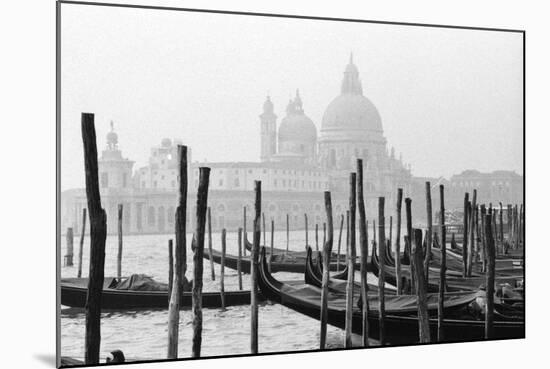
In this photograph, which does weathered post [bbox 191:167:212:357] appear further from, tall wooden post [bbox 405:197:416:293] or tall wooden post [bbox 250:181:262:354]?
tall wooden post [bbox 405:197:416:293]

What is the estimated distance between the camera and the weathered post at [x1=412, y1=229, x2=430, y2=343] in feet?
22.4

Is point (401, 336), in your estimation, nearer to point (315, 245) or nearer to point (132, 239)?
point (315, 245)

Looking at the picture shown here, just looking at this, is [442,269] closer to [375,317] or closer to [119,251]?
[375,317]

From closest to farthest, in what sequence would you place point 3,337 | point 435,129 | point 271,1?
1. point 3,337
2. point 271,1
3. point 435,129

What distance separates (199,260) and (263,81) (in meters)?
1.16

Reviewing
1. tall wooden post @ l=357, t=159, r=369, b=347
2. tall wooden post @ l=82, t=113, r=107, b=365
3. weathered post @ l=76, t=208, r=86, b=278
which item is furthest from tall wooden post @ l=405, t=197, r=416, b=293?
weathered post @ l=76, t=208, r=86, b=278

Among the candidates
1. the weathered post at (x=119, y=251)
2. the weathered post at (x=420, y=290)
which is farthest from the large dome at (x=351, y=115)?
the weathered post at (x=119, y=251)

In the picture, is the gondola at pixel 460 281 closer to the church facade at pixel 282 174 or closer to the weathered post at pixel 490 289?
the weathered post at pixel 490 289

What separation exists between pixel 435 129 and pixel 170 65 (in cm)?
184

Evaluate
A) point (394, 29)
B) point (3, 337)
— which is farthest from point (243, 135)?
point (3, 337)

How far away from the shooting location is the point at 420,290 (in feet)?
22.6

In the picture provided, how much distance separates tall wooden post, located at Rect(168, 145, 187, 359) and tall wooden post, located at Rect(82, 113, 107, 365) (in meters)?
0.43

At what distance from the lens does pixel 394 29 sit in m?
6.85

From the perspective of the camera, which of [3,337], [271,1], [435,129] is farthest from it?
[435,129]
